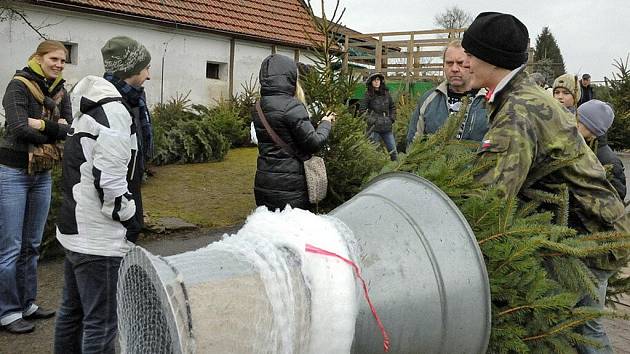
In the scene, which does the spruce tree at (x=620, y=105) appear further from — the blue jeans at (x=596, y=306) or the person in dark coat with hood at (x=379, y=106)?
the blue jeans at (x=596, y=306)

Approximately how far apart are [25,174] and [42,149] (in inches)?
7.6

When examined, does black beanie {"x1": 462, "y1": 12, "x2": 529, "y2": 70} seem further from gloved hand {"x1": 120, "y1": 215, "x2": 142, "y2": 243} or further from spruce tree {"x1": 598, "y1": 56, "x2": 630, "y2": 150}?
spruce tree {"x1": 598, "y1": 56, "x2": 630, "y2": 150}

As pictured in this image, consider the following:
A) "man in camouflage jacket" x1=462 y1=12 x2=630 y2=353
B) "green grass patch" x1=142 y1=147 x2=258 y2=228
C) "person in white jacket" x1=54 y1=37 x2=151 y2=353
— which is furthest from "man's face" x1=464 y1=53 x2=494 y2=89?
"green grass patch" x1=142 y1=147 x2=258 y2=228

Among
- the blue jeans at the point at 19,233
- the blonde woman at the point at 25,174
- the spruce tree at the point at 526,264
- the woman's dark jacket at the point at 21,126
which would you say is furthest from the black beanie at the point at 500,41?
the blue jeans at the point at 19,233

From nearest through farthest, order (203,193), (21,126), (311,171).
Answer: (21,126)
(311,171)
(203,193)

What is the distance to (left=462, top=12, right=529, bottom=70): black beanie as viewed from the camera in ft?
7.17

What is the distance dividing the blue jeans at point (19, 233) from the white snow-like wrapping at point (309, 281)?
285cm

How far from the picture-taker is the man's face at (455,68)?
13.2 ft

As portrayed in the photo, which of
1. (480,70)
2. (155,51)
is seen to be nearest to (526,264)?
(480,70)

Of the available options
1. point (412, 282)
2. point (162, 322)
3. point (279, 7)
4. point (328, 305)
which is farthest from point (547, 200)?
point (279, 7)

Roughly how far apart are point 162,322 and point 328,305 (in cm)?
36

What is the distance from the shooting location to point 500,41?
2186 mm

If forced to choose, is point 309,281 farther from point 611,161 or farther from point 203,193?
point 203,193

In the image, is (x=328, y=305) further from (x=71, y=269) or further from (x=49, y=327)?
(x=49, y=327)
